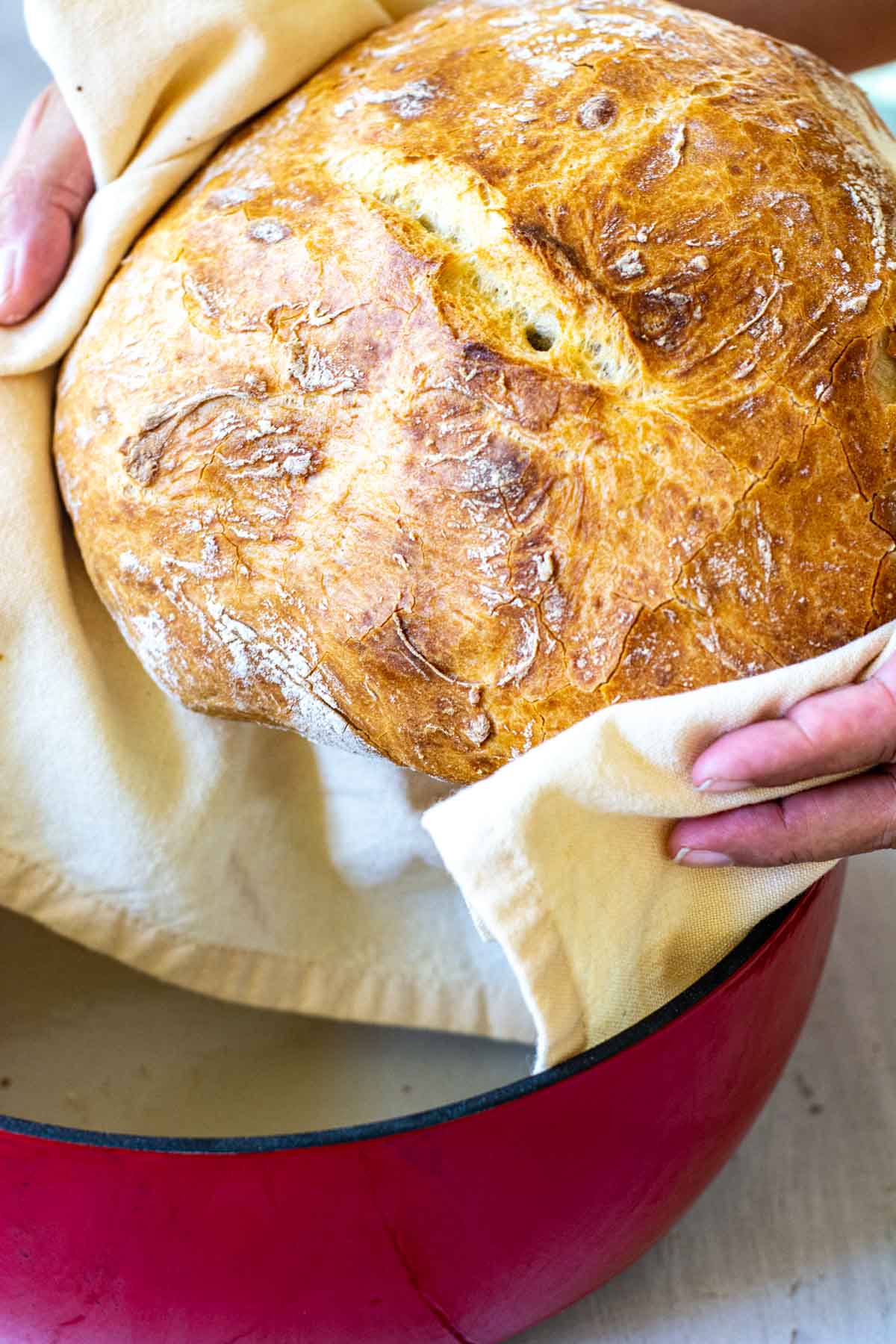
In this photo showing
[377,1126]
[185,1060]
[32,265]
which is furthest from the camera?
[185,1060]

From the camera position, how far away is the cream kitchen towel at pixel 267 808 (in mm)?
516

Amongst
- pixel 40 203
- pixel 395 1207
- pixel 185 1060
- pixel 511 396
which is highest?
pixel 40 203

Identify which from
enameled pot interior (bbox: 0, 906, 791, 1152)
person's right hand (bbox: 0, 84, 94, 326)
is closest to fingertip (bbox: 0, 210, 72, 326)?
Result: person's right hand (bbox: 0, 84, 94, 326)

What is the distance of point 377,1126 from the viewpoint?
505 mm

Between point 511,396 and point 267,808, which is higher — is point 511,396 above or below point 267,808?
above

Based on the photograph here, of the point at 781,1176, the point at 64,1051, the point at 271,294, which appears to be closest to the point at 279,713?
the point at 271,294

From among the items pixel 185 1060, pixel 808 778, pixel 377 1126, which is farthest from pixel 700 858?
pixel 185 1060

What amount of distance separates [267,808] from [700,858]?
30 cm

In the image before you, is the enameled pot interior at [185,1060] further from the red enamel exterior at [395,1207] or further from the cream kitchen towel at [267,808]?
the red enamel exterior at [395,1207]

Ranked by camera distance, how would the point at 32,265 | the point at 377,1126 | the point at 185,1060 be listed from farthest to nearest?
the point at 185,1060 < the point at 32,265 < the point at 377,1126

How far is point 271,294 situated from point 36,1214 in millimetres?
446

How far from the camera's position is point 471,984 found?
2.67ft

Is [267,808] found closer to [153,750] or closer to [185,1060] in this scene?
[153,750]

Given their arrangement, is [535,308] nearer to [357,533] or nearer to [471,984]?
[357,533]
